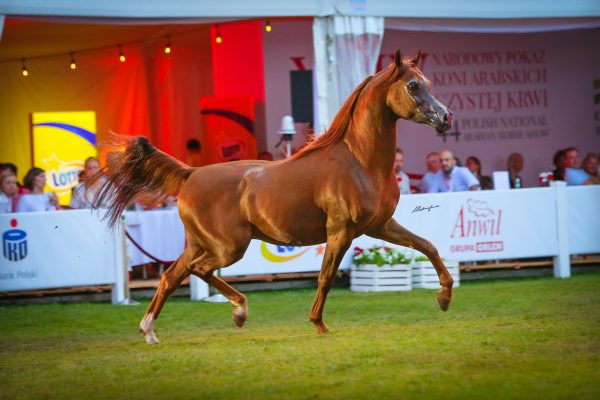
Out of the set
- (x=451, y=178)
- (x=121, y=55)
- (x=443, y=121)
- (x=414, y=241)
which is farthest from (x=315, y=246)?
(x=121, y=55)

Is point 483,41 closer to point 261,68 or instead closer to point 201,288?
point 261,68

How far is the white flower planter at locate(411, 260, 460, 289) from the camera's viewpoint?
40.9 ft

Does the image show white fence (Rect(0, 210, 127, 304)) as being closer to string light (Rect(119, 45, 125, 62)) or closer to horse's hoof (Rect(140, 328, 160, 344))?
horse's hoof (Rect(140, 328, 160, 344))

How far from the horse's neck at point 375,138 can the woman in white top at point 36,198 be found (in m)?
5.84

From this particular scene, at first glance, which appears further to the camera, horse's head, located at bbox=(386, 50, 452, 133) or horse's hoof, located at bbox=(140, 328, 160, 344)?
horse's hoof, located at bbox=(140, 328, 160, 344)

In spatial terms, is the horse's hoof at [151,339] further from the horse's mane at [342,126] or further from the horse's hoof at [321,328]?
the horse's mane at [342,126]

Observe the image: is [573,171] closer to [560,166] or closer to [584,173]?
[584,173]

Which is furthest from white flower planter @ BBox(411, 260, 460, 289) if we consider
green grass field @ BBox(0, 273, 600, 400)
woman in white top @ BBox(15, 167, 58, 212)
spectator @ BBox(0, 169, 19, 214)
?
spectator @ BBox(0, 169, 19, 214)

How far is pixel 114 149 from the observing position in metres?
8.78

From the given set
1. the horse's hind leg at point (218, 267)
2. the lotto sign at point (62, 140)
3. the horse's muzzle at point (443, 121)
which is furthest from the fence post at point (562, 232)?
the lotto sign at point (62, 140)

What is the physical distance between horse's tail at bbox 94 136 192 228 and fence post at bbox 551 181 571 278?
6189mm

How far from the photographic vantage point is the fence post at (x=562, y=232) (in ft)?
43.0

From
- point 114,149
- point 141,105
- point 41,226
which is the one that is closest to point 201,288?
point 41,226

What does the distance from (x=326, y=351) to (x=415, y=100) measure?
213 cm
